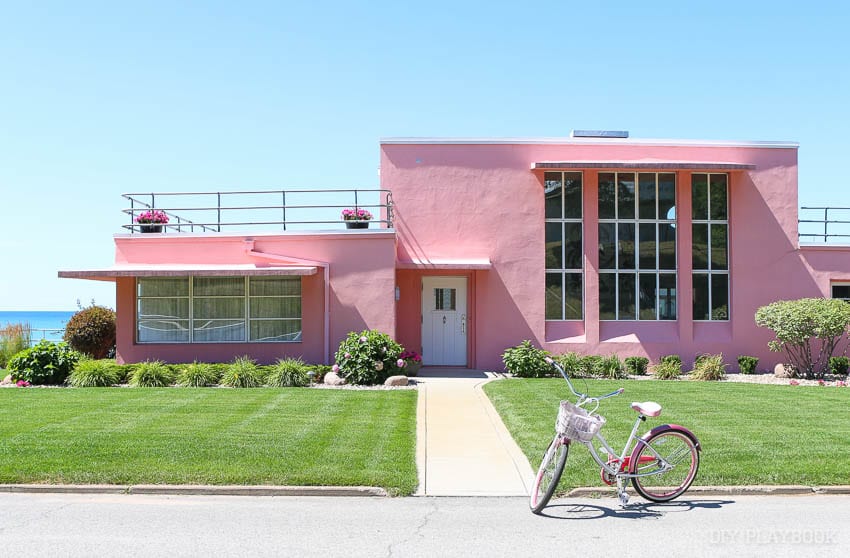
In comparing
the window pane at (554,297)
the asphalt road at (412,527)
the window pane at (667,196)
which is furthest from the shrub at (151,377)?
the window pane at (667,196)

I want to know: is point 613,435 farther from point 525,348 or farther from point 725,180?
point 725,180

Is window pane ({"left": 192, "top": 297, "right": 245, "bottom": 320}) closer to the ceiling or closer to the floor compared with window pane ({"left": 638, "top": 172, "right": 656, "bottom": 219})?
closer to the floor

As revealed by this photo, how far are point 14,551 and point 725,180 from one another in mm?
18216

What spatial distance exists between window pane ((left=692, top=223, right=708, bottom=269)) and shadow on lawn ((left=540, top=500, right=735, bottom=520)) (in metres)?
13.3

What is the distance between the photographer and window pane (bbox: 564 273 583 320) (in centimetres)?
1972

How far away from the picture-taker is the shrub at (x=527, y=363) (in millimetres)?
17781

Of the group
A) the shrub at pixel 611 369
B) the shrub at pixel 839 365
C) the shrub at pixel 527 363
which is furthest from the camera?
the shrub at pixel 839 365

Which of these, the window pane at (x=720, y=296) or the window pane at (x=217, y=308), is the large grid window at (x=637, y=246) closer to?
the window pane at (x=720, y=296)

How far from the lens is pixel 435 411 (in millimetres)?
12828

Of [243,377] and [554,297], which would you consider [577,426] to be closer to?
[243,377]

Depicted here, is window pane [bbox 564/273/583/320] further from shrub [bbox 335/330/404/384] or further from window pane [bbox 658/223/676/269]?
shrub [bbox 335/330/404/384]

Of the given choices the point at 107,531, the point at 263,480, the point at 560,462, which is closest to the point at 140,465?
the point at 263,480

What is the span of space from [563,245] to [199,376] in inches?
359

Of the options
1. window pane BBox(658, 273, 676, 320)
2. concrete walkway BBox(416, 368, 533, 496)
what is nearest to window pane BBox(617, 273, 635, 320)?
window pane BBox(658, 273, 676, 320)
